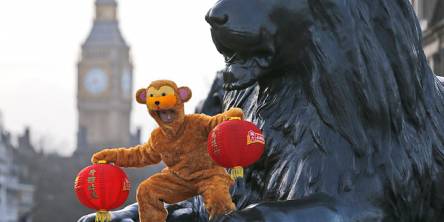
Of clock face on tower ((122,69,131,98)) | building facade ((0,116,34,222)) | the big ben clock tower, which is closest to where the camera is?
building facade ((0,116,34,222))

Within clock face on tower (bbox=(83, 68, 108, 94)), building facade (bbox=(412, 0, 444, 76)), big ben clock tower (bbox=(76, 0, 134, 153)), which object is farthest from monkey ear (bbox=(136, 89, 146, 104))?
clock face on tower (bbox=(83, 68, 108, 94))

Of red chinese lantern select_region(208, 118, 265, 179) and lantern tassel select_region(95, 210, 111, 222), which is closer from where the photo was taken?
red chinese lantern select_region(208, 118, 265, 179)

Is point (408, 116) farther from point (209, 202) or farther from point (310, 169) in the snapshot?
point (209, 202)

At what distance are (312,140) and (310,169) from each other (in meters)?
0.10

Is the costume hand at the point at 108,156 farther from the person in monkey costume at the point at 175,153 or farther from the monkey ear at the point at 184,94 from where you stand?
the monkey ear at the point at 184,94

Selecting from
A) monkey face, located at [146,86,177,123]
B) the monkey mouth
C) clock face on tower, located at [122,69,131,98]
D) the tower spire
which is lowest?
clock face on tower, located at [122,69,131,98]

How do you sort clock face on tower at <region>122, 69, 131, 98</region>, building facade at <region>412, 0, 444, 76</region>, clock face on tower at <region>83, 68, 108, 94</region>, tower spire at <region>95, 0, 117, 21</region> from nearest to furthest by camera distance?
1. building facade at <region>412, 0, 444, 76</region>
2. clock face on tower at <region>83, 68, 108, 94</region>
3. clock face on tower at <region>122, 69, 131, 98</region>
4. tower spire at <region>95, 0, 117, 21</region>

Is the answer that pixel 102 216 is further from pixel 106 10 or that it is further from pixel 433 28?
pixel 106 10

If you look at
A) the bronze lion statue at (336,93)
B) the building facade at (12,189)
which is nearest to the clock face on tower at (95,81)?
the building facade at (12,189)

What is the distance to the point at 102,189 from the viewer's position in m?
3.51

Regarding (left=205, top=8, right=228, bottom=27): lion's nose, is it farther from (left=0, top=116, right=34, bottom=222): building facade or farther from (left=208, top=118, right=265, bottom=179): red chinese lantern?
(left=0, top=116, right=34, bottom=222): building facade

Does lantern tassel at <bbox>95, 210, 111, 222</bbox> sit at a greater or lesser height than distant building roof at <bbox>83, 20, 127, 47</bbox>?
lesser

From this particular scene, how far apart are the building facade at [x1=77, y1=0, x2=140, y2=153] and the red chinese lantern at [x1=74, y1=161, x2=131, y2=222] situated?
136m

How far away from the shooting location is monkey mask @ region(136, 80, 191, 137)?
3.47 m
